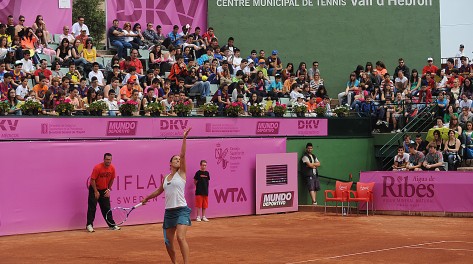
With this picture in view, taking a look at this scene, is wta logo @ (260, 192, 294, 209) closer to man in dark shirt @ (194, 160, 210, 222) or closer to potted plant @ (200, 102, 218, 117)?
man in dark shirt @ (194, 160, 210, 222)

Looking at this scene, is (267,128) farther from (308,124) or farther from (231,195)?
(231,195)

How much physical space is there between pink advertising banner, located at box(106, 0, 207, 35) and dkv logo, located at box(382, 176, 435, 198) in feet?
41.8

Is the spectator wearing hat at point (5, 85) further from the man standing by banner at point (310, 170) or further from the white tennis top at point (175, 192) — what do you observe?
the man standing by banner at point (310, 170)

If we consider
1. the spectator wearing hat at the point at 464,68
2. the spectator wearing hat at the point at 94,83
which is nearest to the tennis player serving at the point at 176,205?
the spectator wearing hat at the point at 94,83

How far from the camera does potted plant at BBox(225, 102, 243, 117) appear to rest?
88.9 ft

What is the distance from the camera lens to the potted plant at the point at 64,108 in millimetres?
22828

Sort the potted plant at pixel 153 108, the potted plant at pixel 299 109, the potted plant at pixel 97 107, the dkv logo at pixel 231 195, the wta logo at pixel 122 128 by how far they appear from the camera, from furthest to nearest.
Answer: the potted plant at pixel 299 109, the dkv logo at pixel 231 195, the potted plant at pixel 153 108, the wta logo at pixel 122 128, the potted plant at pixel 97 107

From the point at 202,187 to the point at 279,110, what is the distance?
5.14 metres

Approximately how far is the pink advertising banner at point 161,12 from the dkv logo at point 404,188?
1274 cm

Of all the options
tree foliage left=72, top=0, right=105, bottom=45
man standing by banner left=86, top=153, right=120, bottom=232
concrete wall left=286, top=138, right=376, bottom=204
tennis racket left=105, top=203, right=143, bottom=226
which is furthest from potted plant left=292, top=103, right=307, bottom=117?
tree foliage left=72, top=0, right=105, bottom=45

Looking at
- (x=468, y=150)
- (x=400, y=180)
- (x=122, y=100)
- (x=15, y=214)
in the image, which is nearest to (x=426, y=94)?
(x=468, y=150)

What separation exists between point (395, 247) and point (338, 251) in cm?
145

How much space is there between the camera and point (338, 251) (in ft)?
58.0

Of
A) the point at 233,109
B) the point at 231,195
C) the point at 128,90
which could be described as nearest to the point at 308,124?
the point at 233,109
